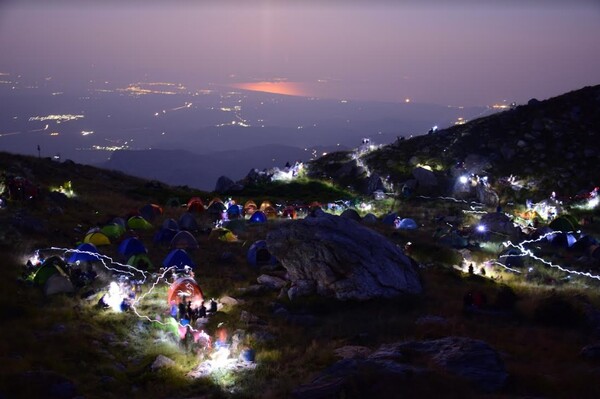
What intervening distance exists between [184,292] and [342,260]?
725 cm

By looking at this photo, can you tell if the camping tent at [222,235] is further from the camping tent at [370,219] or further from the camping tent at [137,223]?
the camping tent at [370,219]

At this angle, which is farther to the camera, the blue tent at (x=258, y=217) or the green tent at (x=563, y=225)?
the blue tent at (x=258, y=217)

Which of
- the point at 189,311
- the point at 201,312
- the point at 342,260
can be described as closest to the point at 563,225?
the point at 342,260

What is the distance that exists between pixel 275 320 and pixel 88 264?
36.9ft

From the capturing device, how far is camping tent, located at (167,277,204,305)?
2067 cm

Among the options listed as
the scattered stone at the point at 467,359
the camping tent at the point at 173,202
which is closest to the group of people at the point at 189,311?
the scattered stone at the point at 467,359

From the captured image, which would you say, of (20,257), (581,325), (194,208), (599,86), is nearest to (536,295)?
(581,325)

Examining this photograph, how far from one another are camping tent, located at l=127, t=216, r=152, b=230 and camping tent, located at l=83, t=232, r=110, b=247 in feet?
18.7

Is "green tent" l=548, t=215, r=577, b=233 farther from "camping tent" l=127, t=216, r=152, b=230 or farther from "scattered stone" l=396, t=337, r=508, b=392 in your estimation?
"camping tent" l=127, t=216, r=152, b=230

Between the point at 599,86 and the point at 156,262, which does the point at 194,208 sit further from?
the point at 599,86

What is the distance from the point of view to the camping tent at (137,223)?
117 feet

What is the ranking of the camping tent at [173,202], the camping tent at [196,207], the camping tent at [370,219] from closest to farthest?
1. the camping tent at [370,219]
2. the camping tent at [196,207]
3. the camping tent at [173,202]

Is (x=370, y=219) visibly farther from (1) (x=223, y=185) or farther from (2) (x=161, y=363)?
(2) (x=161, y=363)

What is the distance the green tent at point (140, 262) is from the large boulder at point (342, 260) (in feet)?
23.9
